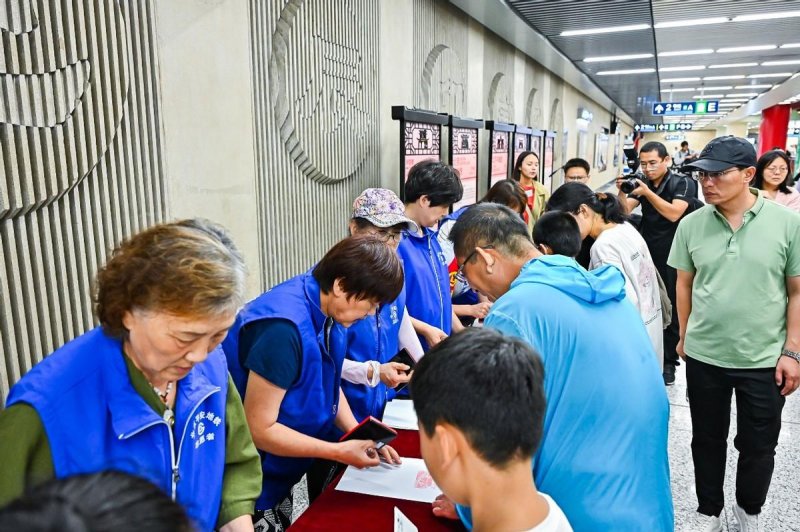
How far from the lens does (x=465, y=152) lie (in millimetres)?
5473

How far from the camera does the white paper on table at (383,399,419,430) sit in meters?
1.97

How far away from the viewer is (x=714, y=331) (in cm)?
241

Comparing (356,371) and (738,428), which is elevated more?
(356,371)

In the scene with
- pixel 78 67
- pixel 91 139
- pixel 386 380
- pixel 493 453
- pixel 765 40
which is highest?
pixel 765 40

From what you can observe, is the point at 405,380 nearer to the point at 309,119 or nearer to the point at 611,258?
the point at 611,258

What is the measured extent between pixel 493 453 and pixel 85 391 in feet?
2.47

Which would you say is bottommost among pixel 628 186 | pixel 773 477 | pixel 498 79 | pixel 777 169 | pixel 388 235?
pixel 773 477

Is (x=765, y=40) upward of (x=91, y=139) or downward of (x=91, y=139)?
upward

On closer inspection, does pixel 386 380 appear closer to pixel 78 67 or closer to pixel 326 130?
pixel 78 67

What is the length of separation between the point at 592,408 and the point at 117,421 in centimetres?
101

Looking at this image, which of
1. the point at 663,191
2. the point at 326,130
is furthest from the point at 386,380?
the point at 663,191

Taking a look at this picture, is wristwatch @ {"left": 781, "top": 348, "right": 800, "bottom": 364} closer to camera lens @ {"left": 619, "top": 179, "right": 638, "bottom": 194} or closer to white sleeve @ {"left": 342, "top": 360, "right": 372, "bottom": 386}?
white sleeve @ {"left": 342, "top": 360, "right": 372, "bottom": 386}

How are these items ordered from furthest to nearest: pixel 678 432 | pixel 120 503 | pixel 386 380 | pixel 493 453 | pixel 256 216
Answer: pixel 678 432 < pixel 256 216 < pixel 386 380 < pixel 493 453 < pixel 120 503

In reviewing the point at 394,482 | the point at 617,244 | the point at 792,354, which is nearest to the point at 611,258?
the point at 617,244
